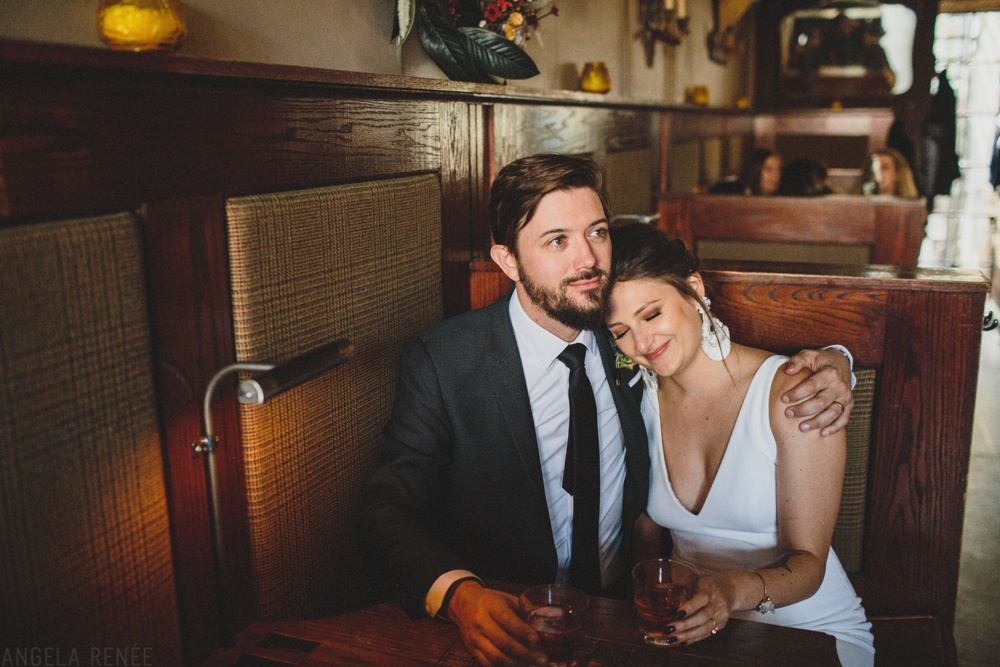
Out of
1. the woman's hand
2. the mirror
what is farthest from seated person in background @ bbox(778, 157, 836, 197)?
the woman's hand

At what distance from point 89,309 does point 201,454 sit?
1.22 feet

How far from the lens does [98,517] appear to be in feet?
4.06

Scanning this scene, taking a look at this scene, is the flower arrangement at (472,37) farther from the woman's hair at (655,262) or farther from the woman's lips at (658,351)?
the woman's lips at (658,351)

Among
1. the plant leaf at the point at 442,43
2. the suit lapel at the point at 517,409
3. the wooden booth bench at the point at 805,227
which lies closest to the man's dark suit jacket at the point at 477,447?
the suit lapel at the point at 517,409

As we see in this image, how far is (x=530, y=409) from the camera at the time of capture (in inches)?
73.6

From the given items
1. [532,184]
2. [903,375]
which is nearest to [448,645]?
[532,184]

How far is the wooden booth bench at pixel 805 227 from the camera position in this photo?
162 inches

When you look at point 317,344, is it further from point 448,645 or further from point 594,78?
point 594,78

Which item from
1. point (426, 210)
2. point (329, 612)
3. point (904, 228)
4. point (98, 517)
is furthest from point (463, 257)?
point (904, 228)

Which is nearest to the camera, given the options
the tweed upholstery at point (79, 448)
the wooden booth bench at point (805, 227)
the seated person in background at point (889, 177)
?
the tweed upholstery at point (79, 448)

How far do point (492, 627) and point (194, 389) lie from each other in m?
0.66

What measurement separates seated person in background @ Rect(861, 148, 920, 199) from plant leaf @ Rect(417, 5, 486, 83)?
506 centimetres

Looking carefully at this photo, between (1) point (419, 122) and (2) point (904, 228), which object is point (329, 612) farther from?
(2) point (904, 228)

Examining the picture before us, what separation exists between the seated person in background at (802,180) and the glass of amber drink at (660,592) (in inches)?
184
